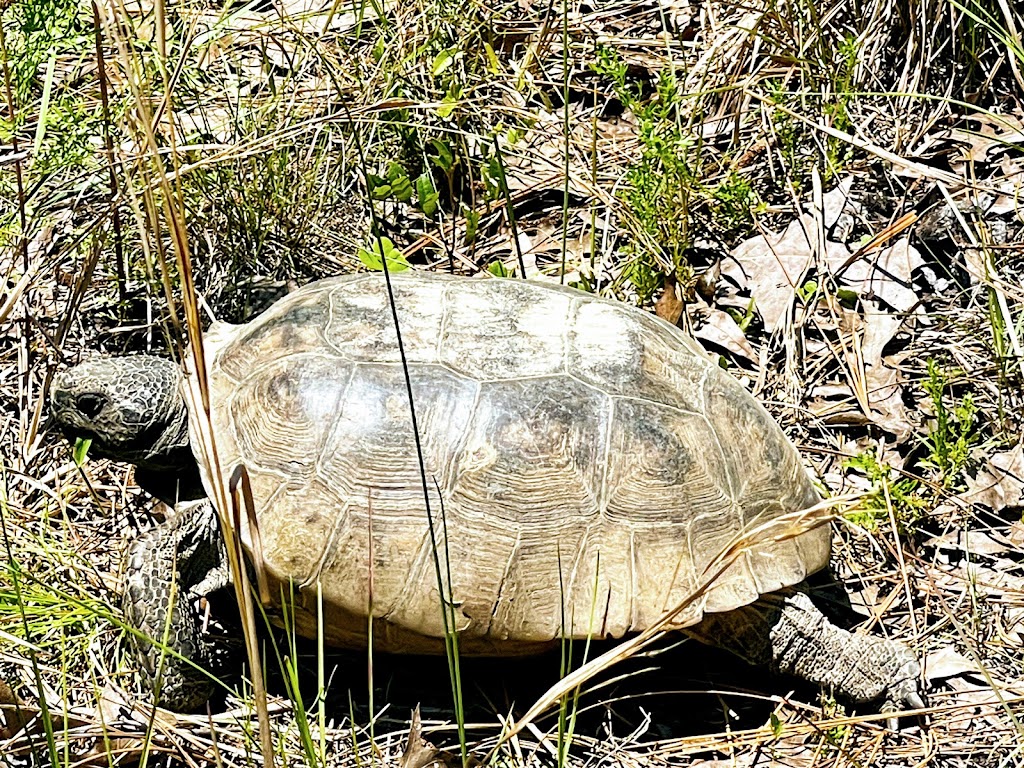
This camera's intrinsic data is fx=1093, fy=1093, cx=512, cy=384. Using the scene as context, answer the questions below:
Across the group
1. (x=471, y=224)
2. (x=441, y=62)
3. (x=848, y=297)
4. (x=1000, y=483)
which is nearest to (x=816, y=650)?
(x=1000, y=483)

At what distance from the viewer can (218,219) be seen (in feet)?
14.4

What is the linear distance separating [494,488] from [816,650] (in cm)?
115

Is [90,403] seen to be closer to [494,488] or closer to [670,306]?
[494,488]

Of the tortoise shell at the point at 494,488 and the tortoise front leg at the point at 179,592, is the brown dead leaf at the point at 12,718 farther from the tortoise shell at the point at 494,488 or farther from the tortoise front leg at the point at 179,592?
the tortoise shell at the point at 494,488

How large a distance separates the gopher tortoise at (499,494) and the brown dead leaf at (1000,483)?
0.73m

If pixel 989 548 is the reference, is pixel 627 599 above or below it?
above

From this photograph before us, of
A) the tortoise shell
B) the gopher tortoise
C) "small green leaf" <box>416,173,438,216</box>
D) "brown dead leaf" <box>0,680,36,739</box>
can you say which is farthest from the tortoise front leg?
"small green leaf" <box>416,173,438,216</box>

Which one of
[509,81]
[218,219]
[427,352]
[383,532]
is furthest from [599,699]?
[509,81]

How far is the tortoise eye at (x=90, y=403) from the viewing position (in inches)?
142

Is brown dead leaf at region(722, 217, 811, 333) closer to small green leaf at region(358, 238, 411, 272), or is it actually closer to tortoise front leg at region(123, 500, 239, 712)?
small green leaf at region(358, 238, 411, 272)

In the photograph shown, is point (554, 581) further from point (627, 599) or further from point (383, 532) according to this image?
point (383, 532)

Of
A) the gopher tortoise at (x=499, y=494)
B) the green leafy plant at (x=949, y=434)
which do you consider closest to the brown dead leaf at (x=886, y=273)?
the green leafy plant at (x=949, y=434)

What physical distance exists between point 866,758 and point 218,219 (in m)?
3.08

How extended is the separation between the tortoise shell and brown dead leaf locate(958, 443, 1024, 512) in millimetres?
924
